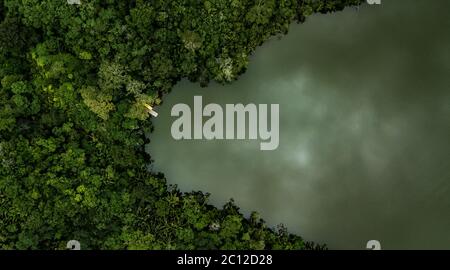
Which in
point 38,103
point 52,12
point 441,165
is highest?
point 52,12

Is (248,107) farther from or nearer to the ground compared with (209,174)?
farther from the ground

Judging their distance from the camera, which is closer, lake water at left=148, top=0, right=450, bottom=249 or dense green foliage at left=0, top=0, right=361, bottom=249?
dense green foliage at left=0, top=0, right=361, bottom=249

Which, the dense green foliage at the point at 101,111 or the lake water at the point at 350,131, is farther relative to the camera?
the lake water at the point at 350,131
